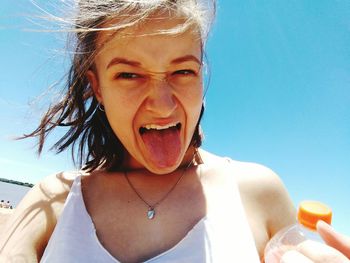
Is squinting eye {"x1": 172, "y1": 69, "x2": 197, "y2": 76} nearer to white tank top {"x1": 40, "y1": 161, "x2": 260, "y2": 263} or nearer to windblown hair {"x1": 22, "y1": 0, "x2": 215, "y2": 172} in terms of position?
windblown hair {"x1": 22, "y1": 0, "x2": 215, "y2": 172}

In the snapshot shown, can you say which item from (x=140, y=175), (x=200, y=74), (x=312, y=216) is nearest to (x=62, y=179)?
(x=140, y=175)

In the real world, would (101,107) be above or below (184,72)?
below

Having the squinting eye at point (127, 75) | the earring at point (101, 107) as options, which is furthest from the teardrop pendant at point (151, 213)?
the earring at point (101, 107)

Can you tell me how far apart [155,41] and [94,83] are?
2.01 ft

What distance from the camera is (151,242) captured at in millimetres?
1638

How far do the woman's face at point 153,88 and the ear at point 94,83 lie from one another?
12 cm

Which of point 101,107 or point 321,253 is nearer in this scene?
point 321,253

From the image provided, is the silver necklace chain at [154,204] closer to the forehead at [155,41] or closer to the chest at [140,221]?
the chest at [140,221]

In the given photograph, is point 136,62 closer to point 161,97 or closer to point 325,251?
point 161,97

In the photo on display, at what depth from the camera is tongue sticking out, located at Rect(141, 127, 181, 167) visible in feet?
6.32

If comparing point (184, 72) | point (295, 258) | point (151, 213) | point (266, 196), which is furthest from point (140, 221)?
point (295, 258)

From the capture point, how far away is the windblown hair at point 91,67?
1.84 m

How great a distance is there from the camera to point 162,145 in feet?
6.39

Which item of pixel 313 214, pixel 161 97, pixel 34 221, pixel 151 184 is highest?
pixel 161 97
